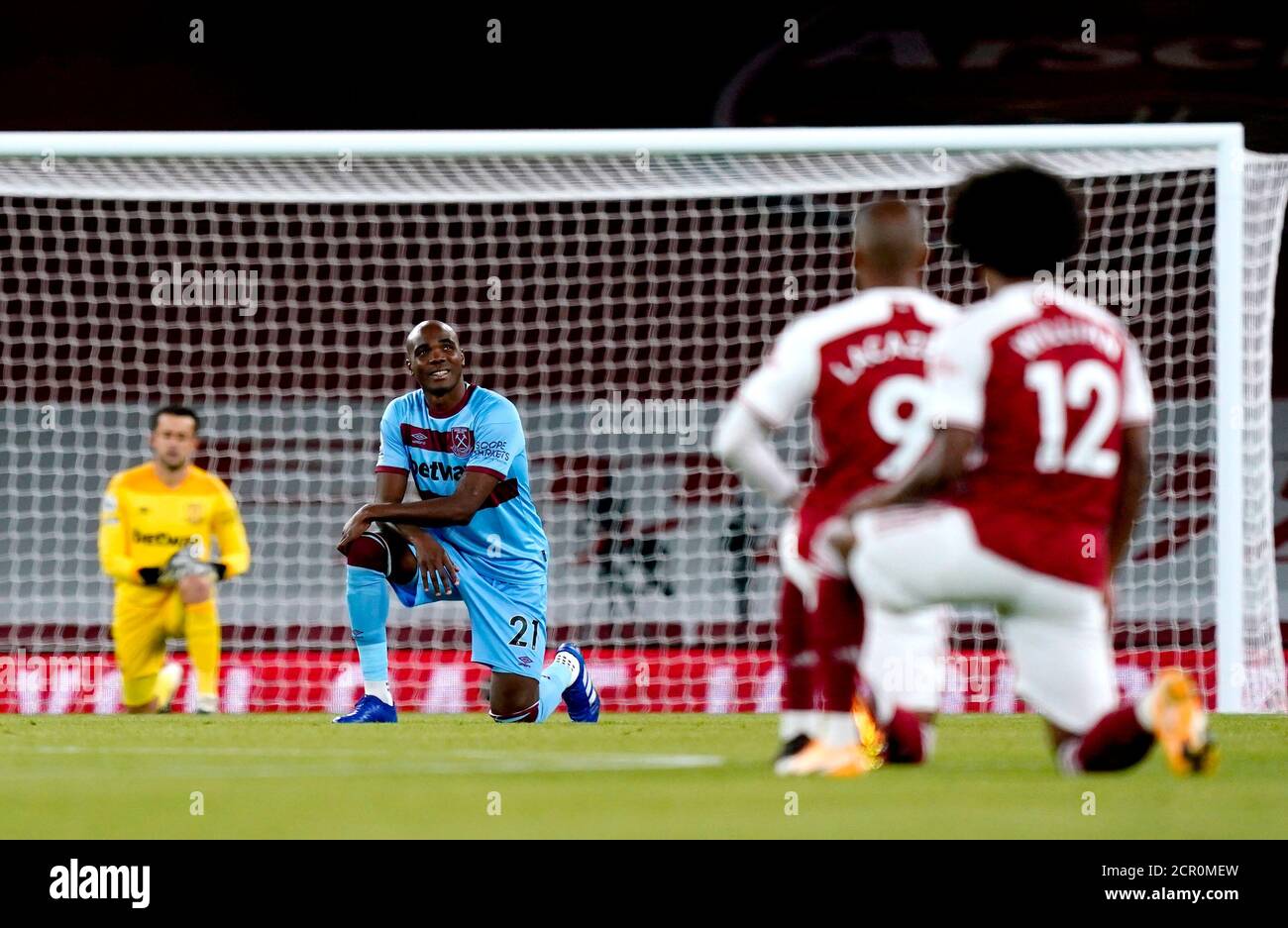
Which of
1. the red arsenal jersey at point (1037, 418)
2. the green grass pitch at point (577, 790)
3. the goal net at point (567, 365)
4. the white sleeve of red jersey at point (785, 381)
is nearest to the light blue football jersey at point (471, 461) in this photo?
the green grass pitch at point (577, 790)

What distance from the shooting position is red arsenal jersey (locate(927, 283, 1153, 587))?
3.76 m

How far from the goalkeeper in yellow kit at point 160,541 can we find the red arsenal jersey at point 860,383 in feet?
16.8

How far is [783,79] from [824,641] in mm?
10446

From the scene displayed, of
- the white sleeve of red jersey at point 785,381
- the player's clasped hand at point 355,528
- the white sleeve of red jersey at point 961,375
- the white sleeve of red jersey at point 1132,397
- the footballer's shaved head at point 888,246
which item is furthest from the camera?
the player's clasped hand at point 355,528

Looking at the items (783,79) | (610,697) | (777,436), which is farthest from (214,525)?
(783,79)

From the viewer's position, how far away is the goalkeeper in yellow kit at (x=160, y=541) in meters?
8.92

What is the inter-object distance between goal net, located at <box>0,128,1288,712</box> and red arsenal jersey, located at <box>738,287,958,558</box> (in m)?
4.10

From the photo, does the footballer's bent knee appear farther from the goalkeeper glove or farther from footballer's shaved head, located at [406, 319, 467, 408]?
the goalkeeper glove

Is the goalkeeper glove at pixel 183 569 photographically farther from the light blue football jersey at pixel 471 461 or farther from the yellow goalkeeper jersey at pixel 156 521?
the light blue football jersey at pixel 471 461

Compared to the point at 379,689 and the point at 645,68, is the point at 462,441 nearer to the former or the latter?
the point at 379,689

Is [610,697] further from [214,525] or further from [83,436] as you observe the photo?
[83,436]

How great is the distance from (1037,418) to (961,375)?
0.61ft

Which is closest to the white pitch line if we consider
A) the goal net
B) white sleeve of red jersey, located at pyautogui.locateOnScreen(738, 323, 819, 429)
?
white sleeve of red jersey, located at pyautogui.locateOnScreen(738, 323, 819, 429)

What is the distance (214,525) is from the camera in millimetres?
9078
